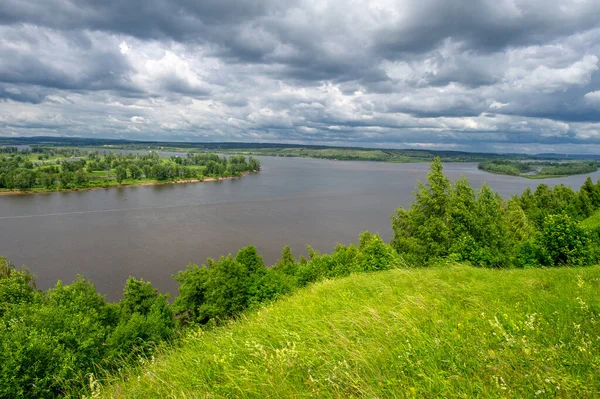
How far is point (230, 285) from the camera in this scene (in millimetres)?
18016

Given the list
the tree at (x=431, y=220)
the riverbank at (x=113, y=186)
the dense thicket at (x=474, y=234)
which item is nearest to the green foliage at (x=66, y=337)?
the dense thicket at (x=474, y=234)

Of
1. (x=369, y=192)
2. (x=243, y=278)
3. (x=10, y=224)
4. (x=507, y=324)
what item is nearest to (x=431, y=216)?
(x=243, y=278)

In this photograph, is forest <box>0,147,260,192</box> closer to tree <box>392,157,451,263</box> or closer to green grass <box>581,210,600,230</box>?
tree <box>392,157,451,263</box>

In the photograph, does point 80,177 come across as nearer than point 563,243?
No

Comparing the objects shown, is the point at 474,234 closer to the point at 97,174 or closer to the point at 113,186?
the point at 113,186

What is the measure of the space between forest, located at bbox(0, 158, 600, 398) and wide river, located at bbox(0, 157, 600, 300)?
9.15m

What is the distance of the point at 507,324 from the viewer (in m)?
3.74

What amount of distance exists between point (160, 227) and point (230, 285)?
104 ft

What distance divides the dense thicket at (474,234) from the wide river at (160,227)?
1867 centimetres

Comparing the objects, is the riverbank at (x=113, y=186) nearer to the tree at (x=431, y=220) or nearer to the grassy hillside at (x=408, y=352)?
the tree at (x=431, y=220)

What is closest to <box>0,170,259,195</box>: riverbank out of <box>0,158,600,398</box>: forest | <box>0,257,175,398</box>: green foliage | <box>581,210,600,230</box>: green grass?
<box>0,158,600,398</box>: forest

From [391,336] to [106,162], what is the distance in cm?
14606

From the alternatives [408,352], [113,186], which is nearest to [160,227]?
[408,352]

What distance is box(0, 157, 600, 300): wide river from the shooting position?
1270 inches
